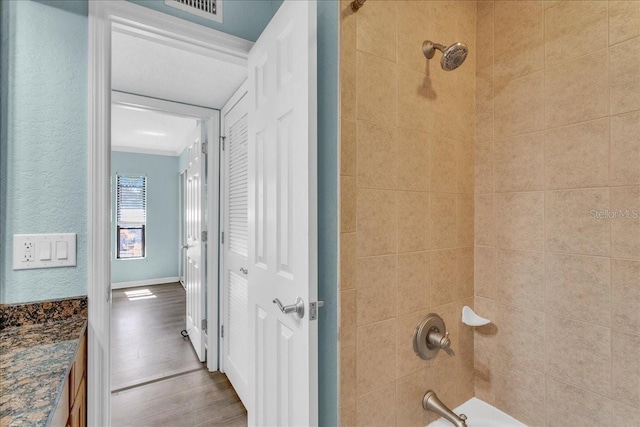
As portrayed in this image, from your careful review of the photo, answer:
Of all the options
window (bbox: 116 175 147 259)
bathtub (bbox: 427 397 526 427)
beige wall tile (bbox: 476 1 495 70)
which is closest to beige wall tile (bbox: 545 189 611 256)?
beige wall tile (bbox: 476 1 495 70)

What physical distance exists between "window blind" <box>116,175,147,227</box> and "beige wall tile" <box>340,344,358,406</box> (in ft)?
17.8

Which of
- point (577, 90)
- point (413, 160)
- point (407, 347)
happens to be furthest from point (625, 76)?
point (407, 347)

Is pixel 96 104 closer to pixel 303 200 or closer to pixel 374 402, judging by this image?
pixel 303 200

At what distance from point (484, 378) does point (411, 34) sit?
5.61 feet

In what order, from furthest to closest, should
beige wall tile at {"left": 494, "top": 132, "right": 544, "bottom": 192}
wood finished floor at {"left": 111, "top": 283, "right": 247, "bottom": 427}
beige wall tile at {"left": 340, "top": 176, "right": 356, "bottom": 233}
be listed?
wood finished floor at {"left": 111, "top": 283, "right": 247, "bottom": 427}, beige wall tile at {"left": 494, "top": 132, "right": 544, "bottom": 192}, beige wall tile at {"left": 340, "top": 176, "right": 356, "bottom": 233}

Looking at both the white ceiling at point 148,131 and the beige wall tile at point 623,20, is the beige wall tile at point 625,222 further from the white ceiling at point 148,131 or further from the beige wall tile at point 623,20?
the white ceiling at point 148,131

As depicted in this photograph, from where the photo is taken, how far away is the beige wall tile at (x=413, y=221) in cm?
135

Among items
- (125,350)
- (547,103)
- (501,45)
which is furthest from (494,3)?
(125,350)

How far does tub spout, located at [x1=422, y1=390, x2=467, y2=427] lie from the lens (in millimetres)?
1350

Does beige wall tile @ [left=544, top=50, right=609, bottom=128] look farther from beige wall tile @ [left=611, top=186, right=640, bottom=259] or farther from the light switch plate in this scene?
the light switch plate

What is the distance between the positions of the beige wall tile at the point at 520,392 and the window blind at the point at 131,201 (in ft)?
18.6

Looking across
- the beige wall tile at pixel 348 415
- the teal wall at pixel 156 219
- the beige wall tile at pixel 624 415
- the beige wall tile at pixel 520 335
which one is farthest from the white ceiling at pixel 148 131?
the beige wall tile at pixel 624 415

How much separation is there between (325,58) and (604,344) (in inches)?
60.3

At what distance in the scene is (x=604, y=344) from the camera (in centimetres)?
122
